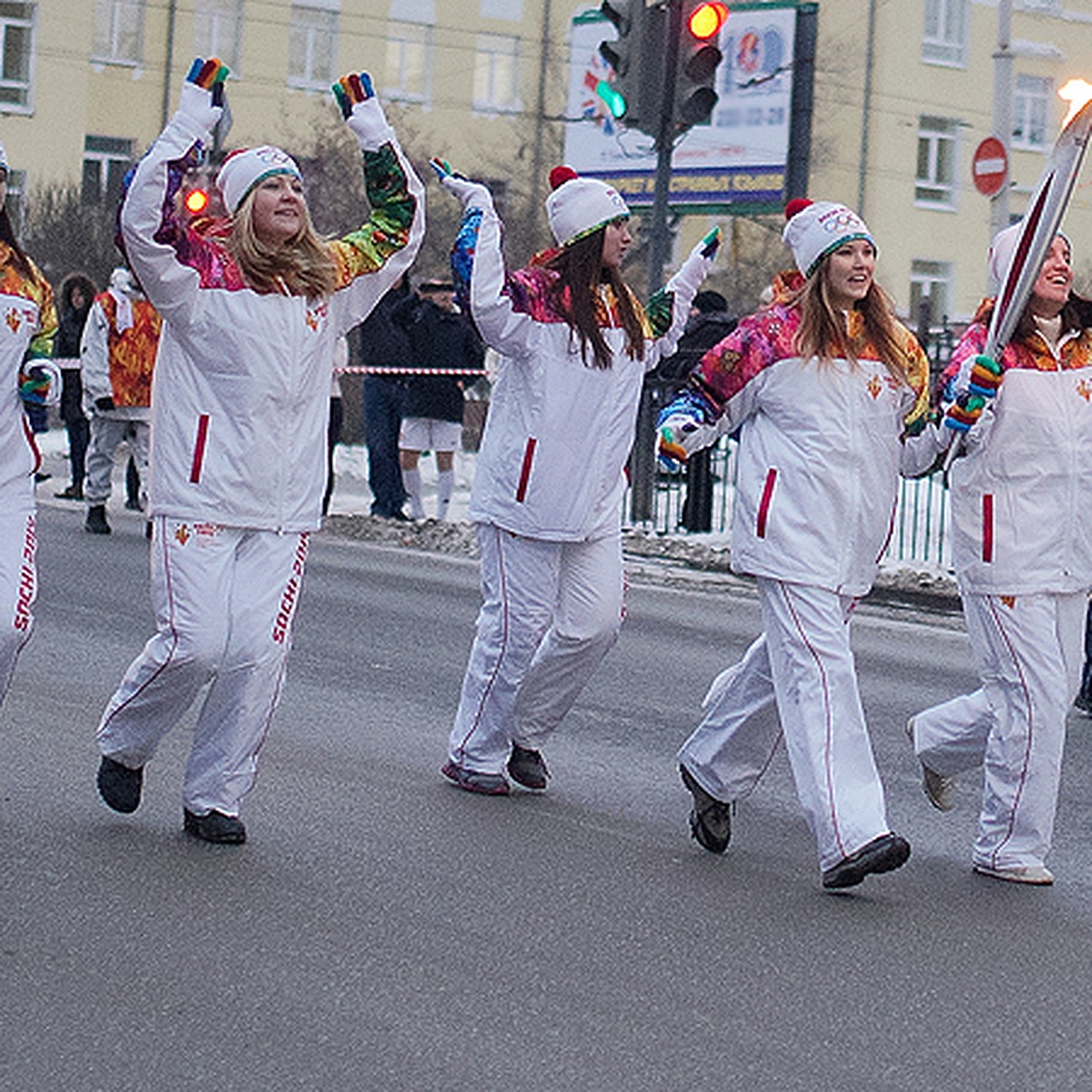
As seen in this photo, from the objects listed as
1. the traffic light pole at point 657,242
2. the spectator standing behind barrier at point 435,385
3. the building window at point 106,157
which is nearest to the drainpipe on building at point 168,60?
the building window at point 106,157

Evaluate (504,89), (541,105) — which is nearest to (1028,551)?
(541,105)

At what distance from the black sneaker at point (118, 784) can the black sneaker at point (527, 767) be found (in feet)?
4.75

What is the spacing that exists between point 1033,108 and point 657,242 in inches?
1263

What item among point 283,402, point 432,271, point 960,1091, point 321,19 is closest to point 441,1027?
point 960,1091

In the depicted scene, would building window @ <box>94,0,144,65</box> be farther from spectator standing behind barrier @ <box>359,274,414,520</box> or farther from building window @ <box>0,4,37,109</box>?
spectator standing behind barrier @ <box>359,274,414,520</box>

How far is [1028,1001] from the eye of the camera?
539 centimetres

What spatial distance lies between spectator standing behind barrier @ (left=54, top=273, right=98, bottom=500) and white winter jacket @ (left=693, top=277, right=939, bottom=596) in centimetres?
1262

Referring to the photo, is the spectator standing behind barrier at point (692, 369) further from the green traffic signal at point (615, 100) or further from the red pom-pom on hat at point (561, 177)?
the red pom-pom on hat at point (561, 177)

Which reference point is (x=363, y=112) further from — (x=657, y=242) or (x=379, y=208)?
(x=657, y=242)

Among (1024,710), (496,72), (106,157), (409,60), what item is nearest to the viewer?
(1024,710)

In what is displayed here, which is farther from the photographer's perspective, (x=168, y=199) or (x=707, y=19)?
(x=707, y=19)

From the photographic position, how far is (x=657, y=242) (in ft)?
55.9

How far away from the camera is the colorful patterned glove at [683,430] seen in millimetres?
6578

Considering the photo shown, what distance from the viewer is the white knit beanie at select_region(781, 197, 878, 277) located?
21.8ft
